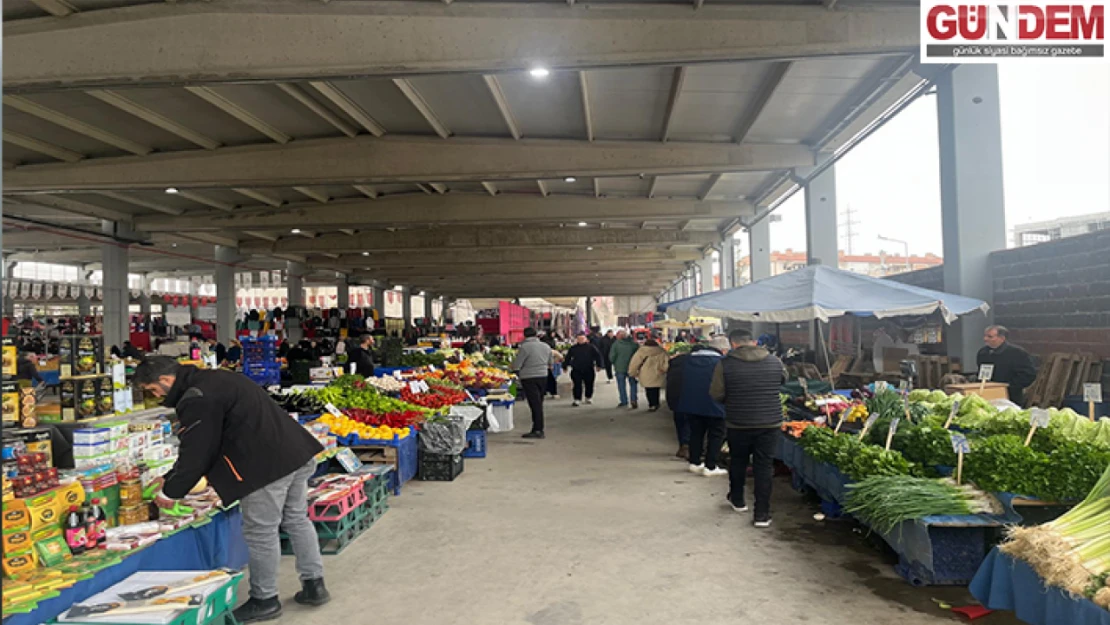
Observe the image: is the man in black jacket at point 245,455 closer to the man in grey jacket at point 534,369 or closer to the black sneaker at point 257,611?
the black sneaker at point 257,611

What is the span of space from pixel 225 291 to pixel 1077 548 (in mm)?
22043

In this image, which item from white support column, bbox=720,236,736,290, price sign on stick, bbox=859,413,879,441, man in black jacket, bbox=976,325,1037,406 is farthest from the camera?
white support column, bbox=720,236,736,290

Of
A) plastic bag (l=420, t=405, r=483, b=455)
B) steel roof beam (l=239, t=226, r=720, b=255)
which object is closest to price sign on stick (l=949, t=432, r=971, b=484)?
plastic bag (l=420, t=405, r=483, b=455)

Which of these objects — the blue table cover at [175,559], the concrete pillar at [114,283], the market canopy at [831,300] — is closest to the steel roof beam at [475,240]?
the concrete pillar at [114,283]

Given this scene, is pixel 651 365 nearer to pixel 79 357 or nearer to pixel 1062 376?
pixel 1062 376

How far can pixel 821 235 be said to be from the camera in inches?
561

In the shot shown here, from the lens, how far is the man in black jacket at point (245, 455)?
4043 millimetres

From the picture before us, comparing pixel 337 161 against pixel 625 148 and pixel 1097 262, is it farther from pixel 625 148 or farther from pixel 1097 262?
pixel 1097 262

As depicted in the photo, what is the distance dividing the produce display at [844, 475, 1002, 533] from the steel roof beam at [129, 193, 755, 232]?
1176 cm

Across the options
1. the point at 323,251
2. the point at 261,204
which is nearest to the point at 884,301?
the point at 261,204

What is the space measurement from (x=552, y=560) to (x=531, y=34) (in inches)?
190

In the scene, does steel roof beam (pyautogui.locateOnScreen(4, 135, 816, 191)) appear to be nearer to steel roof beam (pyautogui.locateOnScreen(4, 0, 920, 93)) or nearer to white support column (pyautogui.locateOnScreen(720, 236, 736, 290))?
steel roof beam (pyautogui.locateOnScreen(4, 0, 920, 93))

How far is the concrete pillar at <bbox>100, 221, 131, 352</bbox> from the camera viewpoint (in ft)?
57.4

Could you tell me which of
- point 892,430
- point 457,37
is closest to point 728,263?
point 457,37
